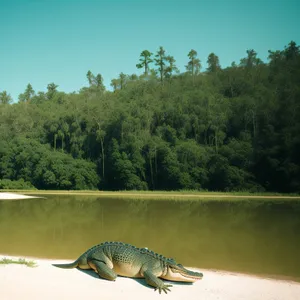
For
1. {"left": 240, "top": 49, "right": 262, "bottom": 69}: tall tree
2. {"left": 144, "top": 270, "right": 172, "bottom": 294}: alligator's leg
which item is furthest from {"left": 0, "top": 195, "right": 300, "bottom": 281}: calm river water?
{"left": 240, "top": 49, "right": 262, "bottom": 69}: tall tree

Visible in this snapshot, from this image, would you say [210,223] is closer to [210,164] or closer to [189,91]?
[210,164]

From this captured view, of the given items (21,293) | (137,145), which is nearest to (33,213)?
(21,293)

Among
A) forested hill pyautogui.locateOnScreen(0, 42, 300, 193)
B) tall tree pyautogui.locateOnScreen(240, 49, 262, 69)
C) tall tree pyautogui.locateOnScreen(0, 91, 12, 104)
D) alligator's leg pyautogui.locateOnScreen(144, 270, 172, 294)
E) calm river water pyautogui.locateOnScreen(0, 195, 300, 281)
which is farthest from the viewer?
tall tree pyautogui.locateOnScreen(0, 91, 12, 104)

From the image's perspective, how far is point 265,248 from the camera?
10133 mm

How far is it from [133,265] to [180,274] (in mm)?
815

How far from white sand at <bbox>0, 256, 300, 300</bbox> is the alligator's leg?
0.31 feet

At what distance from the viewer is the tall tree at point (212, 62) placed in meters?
50.5

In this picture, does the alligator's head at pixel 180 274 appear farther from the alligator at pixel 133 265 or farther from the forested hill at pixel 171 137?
the forested hill at pixel 171 137

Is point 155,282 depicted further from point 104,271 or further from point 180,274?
point 104,271

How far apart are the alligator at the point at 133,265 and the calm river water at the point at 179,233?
2.38 m

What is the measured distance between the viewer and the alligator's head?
5.87m

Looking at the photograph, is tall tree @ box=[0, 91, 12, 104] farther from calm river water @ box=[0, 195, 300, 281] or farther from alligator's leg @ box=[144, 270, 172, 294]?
alligator's leg @ box=[144, 270, 172, 294]

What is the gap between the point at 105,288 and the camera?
552cm

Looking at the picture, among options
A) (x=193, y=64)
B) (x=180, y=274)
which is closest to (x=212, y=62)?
(x=193, y=64)
